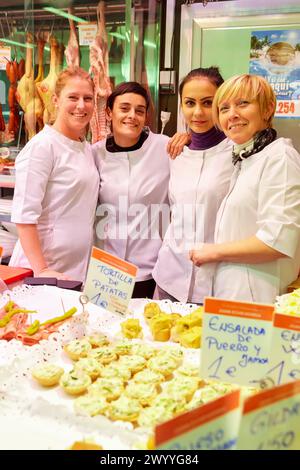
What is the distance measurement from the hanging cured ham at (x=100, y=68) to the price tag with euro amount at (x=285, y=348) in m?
2.64

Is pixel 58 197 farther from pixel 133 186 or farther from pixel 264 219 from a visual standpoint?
pixel 264 219

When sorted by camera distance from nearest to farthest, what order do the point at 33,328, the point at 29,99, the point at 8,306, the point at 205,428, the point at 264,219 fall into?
the point at 205,428, the point at 33,328, the point at 8,306, the point at 264,219, the point at 29,99

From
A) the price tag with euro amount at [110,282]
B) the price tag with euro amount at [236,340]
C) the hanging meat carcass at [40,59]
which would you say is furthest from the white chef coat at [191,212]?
the hanging meat carcass at [40,59]

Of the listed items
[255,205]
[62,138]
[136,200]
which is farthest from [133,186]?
[255,205]

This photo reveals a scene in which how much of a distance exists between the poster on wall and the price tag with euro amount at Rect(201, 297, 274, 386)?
8.21ft

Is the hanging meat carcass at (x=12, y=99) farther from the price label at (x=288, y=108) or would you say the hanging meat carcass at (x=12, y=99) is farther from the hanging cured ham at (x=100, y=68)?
the price label at (x=288, y=108)

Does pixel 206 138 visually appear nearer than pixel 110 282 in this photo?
No

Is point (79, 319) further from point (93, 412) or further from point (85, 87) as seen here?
point (85, 87)

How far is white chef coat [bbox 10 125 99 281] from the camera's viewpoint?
8.19 ft

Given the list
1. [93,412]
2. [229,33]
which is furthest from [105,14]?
A: [93,412]

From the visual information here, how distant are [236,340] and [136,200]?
148 cm

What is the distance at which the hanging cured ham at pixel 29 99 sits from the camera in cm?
371

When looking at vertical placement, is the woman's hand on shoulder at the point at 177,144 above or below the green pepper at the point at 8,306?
above

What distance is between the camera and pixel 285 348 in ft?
3.88
